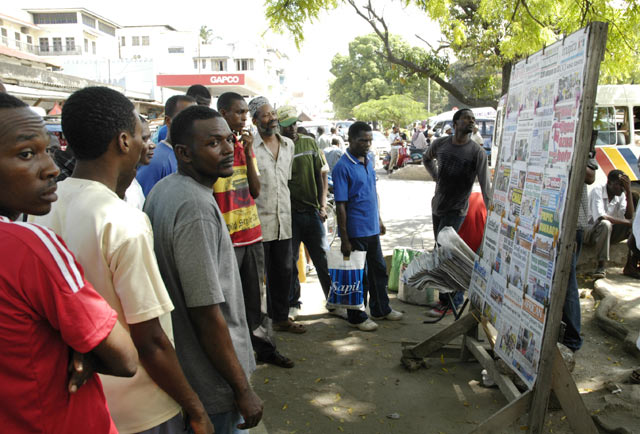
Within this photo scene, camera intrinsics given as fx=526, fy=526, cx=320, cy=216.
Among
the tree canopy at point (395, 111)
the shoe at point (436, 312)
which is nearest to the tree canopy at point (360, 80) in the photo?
the tree canopy at point (395, 111)

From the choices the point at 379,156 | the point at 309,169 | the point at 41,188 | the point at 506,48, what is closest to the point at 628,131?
the point at 506,48

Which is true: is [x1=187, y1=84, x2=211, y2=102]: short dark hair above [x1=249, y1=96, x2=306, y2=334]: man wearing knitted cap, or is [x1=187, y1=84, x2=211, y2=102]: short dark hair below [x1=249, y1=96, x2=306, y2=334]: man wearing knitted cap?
above

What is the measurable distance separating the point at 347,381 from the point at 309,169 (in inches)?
85.1

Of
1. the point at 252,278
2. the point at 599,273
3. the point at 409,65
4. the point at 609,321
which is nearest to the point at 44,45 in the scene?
the point at 409,65

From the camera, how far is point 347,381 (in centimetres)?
420

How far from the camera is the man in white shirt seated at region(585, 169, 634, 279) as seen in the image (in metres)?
7.11

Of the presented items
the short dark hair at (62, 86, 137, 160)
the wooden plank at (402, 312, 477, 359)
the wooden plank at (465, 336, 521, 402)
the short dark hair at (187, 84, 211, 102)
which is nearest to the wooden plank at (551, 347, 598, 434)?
the wooden plank at (465, 336, 521, 402)

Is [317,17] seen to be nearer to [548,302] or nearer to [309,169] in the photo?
[309,169]

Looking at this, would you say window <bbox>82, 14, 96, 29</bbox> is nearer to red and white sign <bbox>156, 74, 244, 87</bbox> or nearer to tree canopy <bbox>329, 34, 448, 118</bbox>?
tree canopy <bbox>329, 34, 448, 118</bbox>

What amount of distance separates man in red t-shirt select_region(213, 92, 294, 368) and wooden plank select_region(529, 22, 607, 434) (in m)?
2.02

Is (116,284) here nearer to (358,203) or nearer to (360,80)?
(358,203)

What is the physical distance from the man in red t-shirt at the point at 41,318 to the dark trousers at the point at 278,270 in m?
3.44

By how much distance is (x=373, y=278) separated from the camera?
17.7 feet

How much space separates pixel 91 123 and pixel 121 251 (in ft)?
1.50
